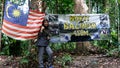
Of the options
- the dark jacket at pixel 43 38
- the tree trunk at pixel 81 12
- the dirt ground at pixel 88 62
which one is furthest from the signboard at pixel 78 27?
the dark jacket at pixel 43 38

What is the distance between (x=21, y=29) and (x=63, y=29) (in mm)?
2166

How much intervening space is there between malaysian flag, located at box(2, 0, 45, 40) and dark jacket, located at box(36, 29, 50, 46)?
0.53 meters

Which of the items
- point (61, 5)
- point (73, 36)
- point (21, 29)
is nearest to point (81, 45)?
point (73, 36)

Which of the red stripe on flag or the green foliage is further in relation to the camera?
the green foliage

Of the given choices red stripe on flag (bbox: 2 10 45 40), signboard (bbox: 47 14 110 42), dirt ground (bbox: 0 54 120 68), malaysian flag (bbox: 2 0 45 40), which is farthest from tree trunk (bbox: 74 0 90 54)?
malaysian flag (bbox: 2 0 45 40)

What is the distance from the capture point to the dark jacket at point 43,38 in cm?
950

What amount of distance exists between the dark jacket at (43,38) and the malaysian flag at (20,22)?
53cm

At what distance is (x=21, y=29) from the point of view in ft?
33.0

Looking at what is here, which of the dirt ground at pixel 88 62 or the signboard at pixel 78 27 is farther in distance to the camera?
the signboard at pixel 78 27

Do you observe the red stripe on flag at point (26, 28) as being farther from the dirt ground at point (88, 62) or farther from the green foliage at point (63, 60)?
the green foliage at point (63, 60)

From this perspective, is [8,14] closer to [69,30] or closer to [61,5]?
[69,30]

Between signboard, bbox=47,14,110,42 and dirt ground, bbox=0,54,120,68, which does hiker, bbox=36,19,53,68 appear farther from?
signboard, bbox=47,14,110,42

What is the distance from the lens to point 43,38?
956cm

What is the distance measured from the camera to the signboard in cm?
1159
